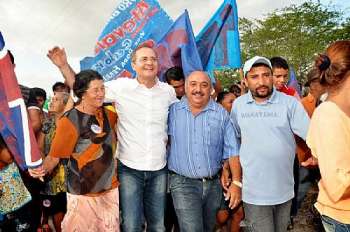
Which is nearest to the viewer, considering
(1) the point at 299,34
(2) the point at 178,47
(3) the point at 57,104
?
(3) the point at 57,104

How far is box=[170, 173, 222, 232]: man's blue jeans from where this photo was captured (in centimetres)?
372

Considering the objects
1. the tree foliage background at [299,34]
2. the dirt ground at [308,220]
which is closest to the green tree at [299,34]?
the tree foliage background at [299,34]

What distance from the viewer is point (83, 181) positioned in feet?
11.0

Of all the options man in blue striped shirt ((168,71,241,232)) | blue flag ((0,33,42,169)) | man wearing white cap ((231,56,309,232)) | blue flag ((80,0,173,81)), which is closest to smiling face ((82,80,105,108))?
blue flag ((0,33,42,169))

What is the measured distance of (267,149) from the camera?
130 inches

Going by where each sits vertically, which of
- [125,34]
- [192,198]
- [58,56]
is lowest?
[192,198]

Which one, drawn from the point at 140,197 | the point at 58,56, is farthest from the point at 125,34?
the point at 140,197

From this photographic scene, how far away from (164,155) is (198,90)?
699 millimetres

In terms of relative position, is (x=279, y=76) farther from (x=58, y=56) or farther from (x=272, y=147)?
(x=58, y=56)

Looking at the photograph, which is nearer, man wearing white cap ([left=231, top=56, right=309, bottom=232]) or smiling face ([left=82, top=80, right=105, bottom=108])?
man wearing white cap ([left=231, top=56, right=309, bottom=232])

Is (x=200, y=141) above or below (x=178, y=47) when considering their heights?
below

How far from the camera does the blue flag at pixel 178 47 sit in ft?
17.2

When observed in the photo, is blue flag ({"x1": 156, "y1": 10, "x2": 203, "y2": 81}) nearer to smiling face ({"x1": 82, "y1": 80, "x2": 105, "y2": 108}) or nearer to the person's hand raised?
the person's hand raised

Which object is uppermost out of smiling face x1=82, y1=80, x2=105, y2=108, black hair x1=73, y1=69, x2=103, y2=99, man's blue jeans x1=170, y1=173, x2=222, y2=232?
black hair x1=73, y1=69, x2=103, y2=99
